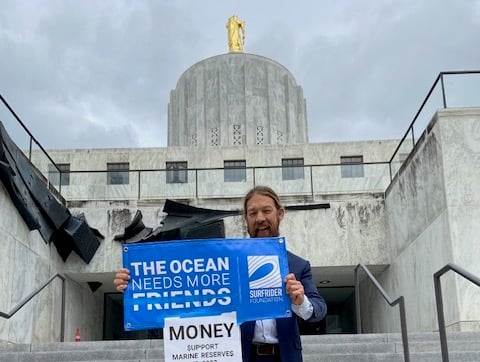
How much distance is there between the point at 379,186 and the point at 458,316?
606 cm

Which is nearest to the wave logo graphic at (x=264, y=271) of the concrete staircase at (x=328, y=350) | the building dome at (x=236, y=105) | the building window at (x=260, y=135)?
the concrete staircase at (x=328, y=350)

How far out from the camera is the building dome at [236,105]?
2797 cm

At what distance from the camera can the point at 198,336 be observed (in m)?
3.15

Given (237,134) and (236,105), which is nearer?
(237,134)

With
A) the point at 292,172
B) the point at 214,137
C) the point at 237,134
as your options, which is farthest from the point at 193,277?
the point at 214,137

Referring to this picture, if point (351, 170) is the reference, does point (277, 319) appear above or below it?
below

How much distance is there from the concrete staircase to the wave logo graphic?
14.6 ft

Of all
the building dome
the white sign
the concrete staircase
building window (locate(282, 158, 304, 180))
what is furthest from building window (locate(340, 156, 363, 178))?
the white sign

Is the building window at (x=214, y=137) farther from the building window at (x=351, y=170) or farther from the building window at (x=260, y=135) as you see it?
the building window at (x=351, y=170)

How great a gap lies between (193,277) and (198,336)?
28 cm

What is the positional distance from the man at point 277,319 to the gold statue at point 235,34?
3024cm

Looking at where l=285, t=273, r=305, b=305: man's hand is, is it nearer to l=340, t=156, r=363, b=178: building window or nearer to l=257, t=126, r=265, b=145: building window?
l=340, t=156, r=363, b=178: building window

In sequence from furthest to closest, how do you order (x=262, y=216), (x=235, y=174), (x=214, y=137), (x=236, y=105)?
(x=236, y=105), (x=214, y=137), (x=235, y=174), (x=262, y=216)

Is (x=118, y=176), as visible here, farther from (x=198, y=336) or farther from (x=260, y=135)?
(x=198, y=336)
